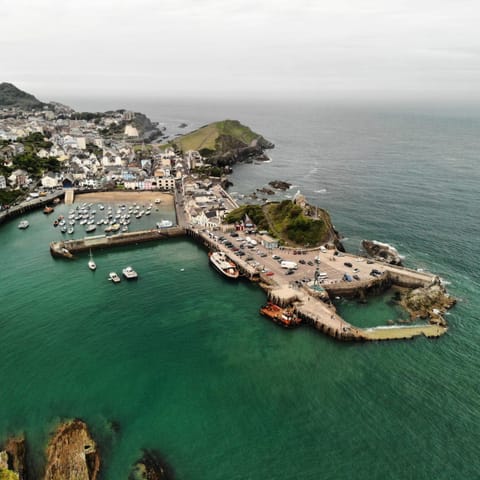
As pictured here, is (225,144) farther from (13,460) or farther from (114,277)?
(13,460)

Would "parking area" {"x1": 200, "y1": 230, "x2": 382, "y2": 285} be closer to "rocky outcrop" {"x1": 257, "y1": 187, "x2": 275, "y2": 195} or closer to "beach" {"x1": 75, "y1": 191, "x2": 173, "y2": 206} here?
"beach" {"x1": 75, "y1": 191, "x2": 173, "y2": 206}

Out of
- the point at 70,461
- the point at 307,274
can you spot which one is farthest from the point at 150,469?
the point at 307,274

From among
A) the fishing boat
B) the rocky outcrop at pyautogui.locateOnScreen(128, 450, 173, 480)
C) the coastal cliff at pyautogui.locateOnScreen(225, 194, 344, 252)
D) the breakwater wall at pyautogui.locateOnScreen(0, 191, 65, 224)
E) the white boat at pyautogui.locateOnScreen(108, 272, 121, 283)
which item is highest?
the coastal cliff at pyautogui.locateOnScreen(225, 194, 344, 252)

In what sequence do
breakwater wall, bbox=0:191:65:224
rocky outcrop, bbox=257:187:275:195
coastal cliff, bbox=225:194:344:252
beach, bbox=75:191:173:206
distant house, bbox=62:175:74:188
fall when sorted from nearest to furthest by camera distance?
coastal cliff, bbox=225:194:344:252
breakwater wall, bbox=0:191:65:224
beach, bbox=75:191:173:206
distant house, bbox=62:175:74:188
rocky outcrop, bbox=257:187:275:195

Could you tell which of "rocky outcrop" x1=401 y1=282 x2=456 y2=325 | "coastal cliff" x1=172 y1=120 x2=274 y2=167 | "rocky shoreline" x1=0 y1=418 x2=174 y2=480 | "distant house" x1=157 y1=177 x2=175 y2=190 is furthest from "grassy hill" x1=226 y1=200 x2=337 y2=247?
"coastal cliff" x1=172 y1=120 x2=274 y2=167

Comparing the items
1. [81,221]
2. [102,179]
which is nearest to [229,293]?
[81,221]

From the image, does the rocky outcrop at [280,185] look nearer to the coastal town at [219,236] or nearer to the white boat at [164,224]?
the coastal town at [219,236]
